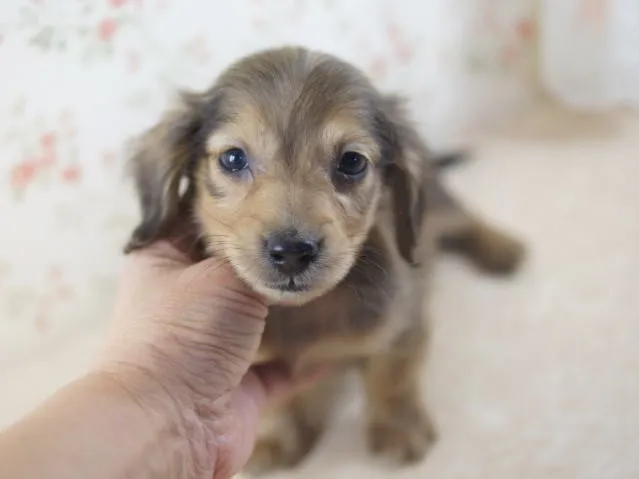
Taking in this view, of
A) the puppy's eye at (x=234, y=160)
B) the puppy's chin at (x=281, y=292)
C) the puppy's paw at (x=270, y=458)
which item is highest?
the puppy's eye at (x=234, y=160)

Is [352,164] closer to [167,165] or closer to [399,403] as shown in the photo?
[167,165]

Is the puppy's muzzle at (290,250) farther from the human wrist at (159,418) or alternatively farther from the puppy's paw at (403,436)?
the puppy's paw at (403,436)

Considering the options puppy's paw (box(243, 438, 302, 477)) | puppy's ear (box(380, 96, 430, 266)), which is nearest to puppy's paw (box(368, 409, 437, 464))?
puppy's paw (box(243, 438, 302, 477))

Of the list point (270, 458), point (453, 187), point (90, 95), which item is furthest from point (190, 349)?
point (453, 187)

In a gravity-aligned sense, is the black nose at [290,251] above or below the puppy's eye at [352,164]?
below

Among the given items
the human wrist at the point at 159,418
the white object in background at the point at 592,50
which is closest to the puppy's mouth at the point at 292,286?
the human wrist at the point at 159,418

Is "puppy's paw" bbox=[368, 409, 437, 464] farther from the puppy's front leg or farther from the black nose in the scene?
the black nose
